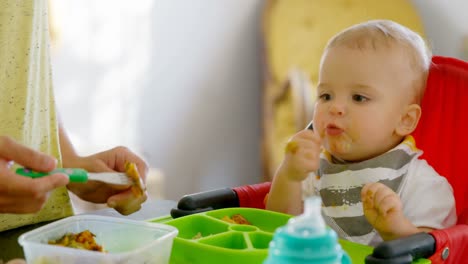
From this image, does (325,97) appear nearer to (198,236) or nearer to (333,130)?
(333,130)

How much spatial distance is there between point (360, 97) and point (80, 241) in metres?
0.55

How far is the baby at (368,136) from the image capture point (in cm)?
115

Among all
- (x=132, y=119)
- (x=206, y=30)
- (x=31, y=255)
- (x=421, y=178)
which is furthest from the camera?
(x=206, y=30)

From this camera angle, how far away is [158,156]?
11.2ft

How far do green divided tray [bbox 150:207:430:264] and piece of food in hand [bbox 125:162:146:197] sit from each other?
0.25ft

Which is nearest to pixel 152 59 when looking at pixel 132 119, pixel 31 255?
pixel 132 119

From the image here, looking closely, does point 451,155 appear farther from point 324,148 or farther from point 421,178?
point 324,148

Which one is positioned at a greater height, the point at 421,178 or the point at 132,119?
the point at 421,178

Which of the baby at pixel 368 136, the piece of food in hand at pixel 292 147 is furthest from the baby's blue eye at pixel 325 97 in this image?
the piece of food in hand at pixel 292 147

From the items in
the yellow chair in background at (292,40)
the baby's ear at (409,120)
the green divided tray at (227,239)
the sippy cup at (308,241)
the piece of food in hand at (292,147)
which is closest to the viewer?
the sippy cup at (308,241)

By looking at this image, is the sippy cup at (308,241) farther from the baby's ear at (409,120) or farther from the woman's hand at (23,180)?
the baby's ear at (409,120)

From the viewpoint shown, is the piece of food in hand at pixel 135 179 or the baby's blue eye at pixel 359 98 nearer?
the piece of food in hand at pixel 135 179

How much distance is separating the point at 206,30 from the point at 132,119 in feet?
1.96

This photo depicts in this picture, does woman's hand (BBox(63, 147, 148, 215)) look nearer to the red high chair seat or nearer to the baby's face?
the baby's face
